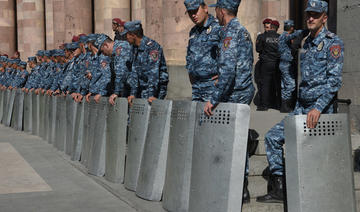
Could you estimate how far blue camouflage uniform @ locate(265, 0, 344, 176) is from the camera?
474 centimetres

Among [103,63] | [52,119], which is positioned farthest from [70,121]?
[52,119]

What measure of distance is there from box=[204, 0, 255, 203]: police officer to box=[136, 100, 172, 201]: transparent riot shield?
897mm

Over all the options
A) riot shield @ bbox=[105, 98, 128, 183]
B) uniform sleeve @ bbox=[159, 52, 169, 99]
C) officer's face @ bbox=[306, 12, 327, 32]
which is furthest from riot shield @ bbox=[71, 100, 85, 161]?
officer's face @ bbox=[306, 12, 327, 32]

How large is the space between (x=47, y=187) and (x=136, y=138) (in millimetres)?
1302

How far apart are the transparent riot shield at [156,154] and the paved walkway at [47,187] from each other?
32cm

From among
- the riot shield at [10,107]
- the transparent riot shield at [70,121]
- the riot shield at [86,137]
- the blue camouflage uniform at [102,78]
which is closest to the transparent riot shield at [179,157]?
the riot shield at [86,137]

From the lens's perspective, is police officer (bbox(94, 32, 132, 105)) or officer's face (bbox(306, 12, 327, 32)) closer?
officer's face (bbox(306, 12, 327, 32))

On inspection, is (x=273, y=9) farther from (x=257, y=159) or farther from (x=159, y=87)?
(x=257, y=159)

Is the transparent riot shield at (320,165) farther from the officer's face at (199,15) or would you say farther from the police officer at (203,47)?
the officer's face at (199,15)

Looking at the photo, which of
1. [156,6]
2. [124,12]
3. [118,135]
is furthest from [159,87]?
[124,12]

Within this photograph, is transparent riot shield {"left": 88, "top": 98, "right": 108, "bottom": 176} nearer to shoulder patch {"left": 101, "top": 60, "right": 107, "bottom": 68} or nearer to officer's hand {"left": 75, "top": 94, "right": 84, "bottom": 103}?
shoulder patch {"left": 101, "top": 60, "right": 107, "bottom": 68}

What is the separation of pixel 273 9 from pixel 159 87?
651 cm

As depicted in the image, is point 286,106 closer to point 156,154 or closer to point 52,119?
point 156,154

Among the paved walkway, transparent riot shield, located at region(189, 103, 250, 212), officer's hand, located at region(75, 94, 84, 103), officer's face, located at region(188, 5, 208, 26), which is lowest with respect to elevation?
the paved walkway
